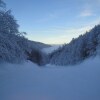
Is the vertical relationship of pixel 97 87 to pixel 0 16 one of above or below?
below

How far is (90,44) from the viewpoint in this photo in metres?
70.9

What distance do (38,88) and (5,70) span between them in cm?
887

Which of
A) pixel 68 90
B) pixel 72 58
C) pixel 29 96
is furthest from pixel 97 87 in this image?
pixel 72 58

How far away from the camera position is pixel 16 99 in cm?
1395

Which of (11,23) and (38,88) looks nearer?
(38,88)

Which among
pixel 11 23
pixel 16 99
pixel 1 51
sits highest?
pixel 11 23

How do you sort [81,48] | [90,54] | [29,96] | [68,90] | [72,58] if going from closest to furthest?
[29,96] → [68,90] → [90,54] → [81,48] → [72,58]

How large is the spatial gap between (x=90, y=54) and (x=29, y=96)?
179ft

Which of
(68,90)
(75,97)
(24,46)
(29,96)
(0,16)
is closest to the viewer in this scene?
(75,97)

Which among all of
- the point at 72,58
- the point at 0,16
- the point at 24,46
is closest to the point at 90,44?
the point at 72,58

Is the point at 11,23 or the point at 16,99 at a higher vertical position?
the point at 11,23

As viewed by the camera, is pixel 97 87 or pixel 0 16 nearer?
pixel 97 87

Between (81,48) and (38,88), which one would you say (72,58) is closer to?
(81,48)

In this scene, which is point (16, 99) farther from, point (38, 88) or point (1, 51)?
point (1, 51)
